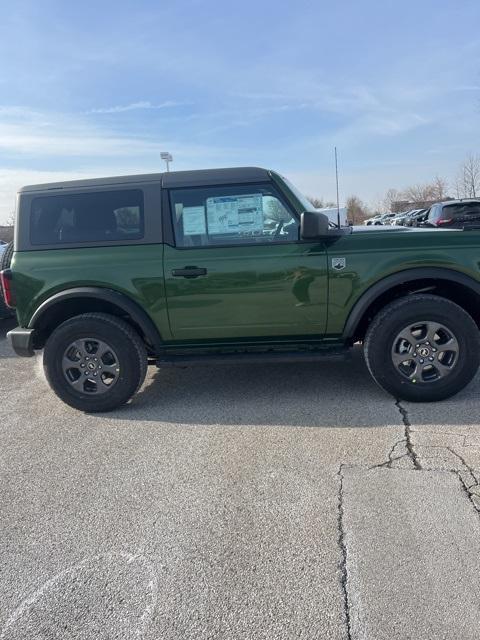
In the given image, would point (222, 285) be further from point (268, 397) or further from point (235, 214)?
point (268, 397)

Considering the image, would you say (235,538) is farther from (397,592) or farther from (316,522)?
(397,592)

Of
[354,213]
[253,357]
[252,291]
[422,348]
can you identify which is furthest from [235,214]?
[354,213]

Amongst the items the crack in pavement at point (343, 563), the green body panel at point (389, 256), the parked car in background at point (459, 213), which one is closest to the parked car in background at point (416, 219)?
the parked car in background at point (459, 213)

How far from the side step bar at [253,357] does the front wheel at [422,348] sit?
30 centimetres

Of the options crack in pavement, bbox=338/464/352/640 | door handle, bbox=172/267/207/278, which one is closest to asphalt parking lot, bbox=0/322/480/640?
crack in pavement, bbox=338/464/352/640

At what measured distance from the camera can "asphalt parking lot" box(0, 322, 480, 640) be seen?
6.49 feet

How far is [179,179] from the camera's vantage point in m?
4.05

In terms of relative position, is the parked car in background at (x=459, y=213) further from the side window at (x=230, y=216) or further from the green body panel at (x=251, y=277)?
the side window at (x=230, y=216)

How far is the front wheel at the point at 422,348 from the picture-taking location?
3.87 meters

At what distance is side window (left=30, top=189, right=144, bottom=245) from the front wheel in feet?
7.55

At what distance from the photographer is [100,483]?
10.0 ft

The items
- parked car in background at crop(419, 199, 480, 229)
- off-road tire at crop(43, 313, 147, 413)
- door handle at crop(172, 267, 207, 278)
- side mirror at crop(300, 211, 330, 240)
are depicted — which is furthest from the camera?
parked car in background at crop(419, 199, 480, 229)

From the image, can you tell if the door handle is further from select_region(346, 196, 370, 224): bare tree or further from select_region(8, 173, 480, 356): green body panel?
select_region(346, 196, 370, 224): bare tree

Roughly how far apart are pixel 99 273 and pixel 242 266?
48.2 inches
